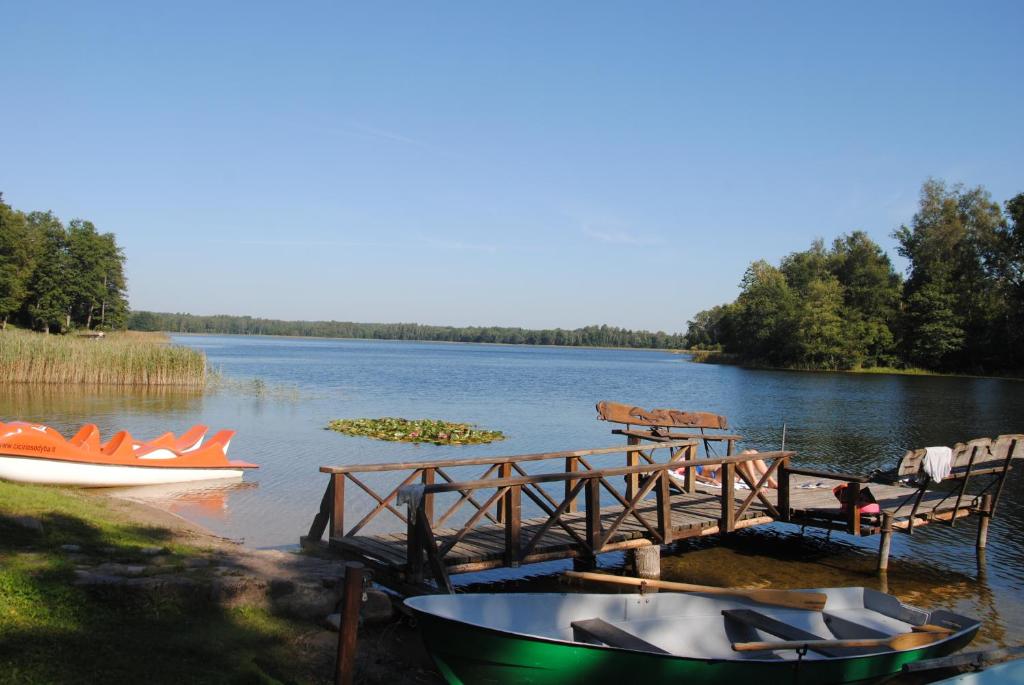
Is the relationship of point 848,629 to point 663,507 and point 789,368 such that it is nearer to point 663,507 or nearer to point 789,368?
point 663,507

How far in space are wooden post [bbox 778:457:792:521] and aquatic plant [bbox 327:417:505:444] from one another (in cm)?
1399

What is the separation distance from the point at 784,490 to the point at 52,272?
76957 millimetres

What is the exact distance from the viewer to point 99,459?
16109 mm

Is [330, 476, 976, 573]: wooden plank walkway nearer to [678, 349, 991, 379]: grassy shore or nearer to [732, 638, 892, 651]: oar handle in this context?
[732, 638, 892, 651]: oar handle

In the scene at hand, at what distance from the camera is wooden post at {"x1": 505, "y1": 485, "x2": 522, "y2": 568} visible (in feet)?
30.4

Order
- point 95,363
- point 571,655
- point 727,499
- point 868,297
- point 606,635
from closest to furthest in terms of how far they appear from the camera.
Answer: point 571,655, point 606,635, point 727,499, point 95,363, point 868,297

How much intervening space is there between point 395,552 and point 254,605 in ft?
7.08

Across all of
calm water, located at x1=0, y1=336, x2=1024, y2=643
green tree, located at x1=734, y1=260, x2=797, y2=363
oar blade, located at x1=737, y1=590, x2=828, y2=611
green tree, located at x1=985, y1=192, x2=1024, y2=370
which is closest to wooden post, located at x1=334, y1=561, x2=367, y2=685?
oar blade, located at x1=737, y1=590, x2=828, y2=611

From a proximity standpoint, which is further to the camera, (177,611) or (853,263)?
(853,263)

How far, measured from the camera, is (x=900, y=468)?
11.5m

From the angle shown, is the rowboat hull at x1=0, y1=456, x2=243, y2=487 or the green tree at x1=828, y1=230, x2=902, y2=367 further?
the green tree at x1=828, y1=230, x2=902, y2=367

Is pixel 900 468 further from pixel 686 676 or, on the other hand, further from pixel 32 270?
pixel 32 270

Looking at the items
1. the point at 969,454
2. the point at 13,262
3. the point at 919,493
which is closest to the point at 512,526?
the point at 919,493

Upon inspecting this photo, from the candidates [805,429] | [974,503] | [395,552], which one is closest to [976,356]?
[805,429]
